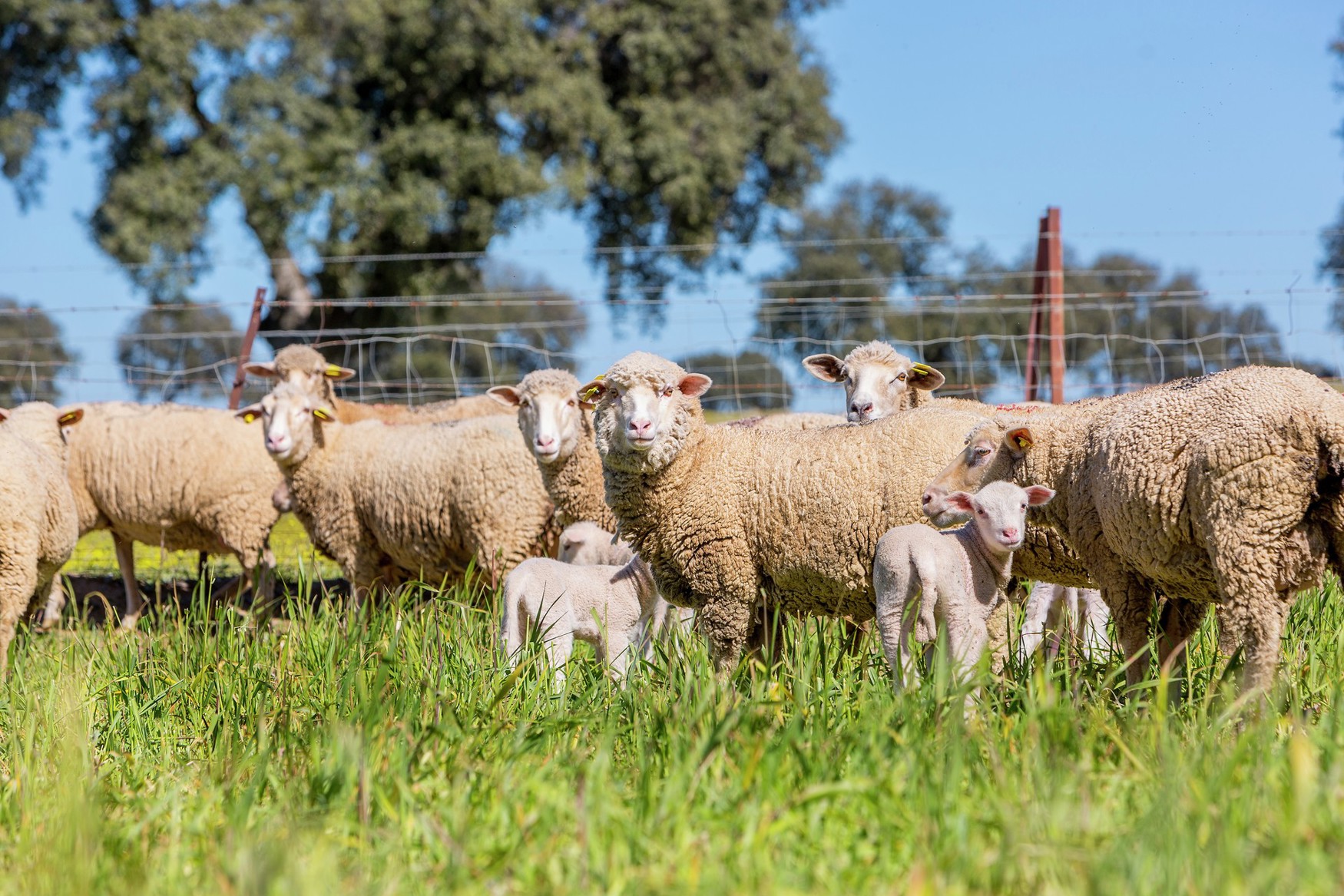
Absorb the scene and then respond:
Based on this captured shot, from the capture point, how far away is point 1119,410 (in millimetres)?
4082

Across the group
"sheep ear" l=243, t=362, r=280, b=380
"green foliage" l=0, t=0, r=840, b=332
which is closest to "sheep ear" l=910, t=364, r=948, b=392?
"sheep ear" l=243, t=362, r=280, b=380

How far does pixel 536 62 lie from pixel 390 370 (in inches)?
349

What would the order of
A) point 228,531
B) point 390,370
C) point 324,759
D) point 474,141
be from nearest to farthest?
1. point 324,759
2. point 228,531
3. point 474,141
4. point 390,370

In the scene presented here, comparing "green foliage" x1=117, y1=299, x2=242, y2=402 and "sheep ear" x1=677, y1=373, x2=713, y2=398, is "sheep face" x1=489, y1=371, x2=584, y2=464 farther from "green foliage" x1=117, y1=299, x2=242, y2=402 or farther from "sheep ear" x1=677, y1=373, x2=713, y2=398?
"green foliage" x1=117, y1=299, x2=242, y2=402

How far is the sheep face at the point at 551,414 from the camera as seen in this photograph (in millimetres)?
6094

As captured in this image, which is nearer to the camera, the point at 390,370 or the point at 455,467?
the point at 455,467

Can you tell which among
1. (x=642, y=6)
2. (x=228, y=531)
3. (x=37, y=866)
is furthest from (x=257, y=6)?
(x=37, y=866)

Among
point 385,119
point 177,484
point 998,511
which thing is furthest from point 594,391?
point 385,119

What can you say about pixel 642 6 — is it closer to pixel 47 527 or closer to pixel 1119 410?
pixel 47 527

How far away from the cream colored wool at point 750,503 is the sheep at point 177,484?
4.92 meters

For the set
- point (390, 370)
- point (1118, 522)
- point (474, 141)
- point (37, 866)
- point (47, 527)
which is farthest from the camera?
point (390, 370)

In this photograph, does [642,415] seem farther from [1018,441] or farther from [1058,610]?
[1058,610]

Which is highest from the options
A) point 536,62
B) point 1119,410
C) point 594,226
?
point 536,62

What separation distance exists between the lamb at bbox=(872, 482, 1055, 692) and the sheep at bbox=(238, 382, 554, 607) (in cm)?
306
